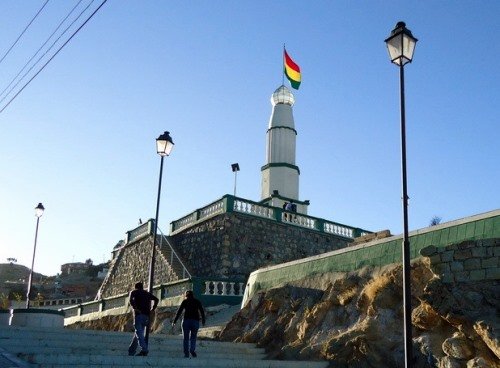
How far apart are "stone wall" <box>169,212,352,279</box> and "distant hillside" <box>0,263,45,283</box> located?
51494mm

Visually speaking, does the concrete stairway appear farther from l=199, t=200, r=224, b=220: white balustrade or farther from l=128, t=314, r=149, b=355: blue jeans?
l=199, t=200, r=224, b=220: white balustrade

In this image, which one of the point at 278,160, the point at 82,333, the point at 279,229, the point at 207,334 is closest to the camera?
the point at 82,333

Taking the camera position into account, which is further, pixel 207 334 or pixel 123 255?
pixel 123 255

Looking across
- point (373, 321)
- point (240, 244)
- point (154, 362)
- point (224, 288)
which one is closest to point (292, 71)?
point (240, 244)

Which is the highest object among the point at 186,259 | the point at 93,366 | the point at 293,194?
the point at 293,194

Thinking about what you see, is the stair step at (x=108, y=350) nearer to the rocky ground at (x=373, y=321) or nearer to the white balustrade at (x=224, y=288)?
the rocky ground at (x=373, y=321)

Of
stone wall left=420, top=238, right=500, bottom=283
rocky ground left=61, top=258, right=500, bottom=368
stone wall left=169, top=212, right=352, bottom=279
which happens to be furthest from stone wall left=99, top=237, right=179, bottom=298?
stone wall left=420, top=238, right=500, bottom=283

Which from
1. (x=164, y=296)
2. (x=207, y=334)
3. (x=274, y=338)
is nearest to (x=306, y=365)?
(x=274, y=338)

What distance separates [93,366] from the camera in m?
10.4

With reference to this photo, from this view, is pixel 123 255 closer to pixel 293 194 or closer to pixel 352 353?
pixel 293 194

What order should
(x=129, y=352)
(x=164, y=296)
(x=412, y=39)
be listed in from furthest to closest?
1. (x=164, y=296)
2. (x=129, y=352)
3. (x=412, y=39)

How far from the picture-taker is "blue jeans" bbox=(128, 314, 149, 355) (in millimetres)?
11727

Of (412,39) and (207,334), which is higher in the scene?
(412,39)

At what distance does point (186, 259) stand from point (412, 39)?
2234 centimetres
